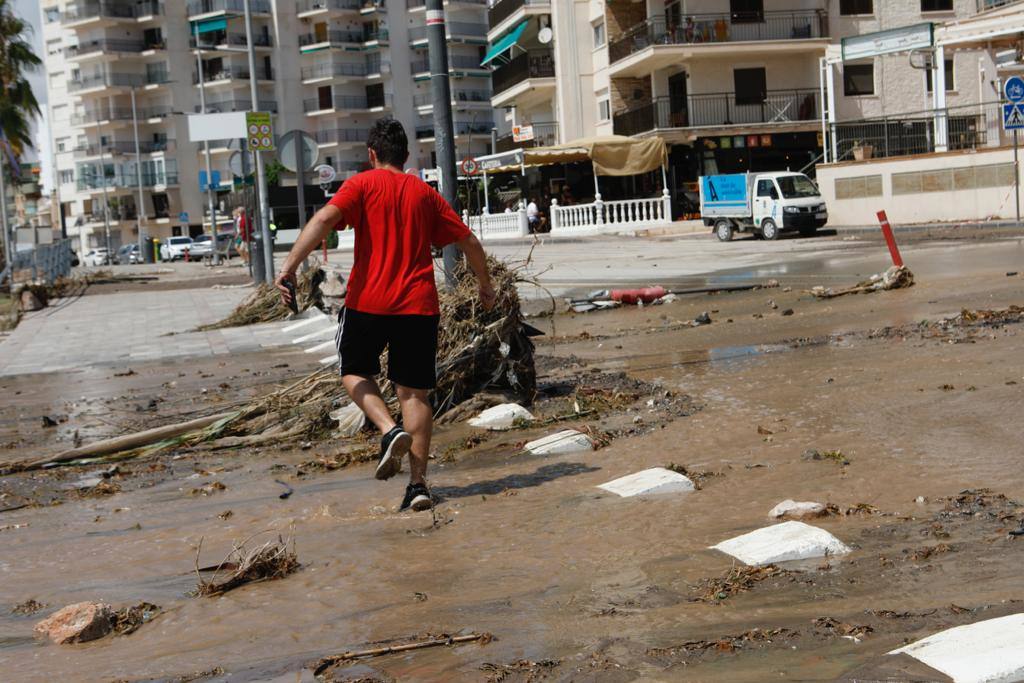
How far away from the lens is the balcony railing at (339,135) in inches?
3802

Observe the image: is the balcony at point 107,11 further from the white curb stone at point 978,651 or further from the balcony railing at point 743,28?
the white curb stone at point 978,651

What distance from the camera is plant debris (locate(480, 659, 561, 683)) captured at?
135 inches

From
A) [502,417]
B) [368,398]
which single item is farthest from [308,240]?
[502,417]

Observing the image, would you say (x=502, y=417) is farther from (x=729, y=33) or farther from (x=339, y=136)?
(x=339, y=136)

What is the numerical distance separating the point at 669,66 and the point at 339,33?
2035 inches

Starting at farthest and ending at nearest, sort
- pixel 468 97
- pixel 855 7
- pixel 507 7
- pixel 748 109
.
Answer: pixel 468 97 < pixel 507 7 < pixel 855 7 < pixel 748 109

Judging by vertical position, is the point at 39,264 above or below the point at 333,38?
below

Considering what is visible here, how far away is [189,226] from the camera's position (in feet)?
322

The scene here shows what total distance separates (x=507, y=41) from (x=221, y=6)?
42.6 meters

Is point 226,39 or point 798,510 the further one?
point 226,39

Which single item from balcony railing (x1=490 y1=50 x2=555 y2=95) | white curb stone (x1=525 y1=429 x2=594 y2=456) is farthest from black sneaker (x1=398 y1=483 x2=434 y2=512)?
balcony railing (x1=490 y1=50 x2=555 y2=95)

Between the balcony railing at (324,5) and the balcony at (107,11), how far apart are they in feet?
36.3

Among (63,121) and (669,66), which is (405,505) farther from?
(63,121)

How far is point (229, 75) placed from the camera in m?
94.4
